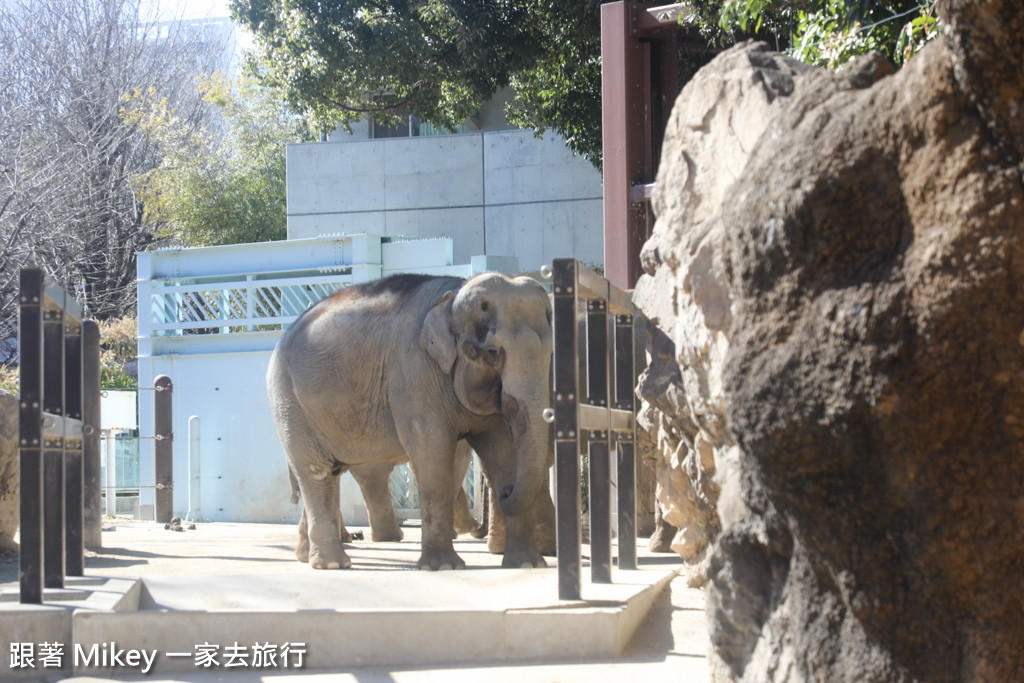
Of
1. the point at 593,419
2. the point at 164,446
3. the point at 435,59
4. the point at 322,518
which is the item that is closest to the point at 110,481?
the point at 164,446

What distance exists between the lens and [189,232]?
26.5 meters

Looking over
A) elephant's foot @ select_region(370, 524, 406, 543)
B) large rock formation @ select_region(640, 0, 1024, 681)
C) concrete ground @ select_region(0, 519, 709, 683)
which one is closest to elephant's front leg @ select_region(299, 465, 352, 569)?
concrete ground @ select_region(0, 519, 709, 683)

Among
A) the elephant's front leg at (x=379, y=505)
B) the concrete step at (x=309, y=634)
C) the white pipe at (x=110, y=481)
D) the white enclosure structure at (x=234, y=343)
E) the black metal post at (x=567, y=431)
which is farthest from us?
the white pipe at (x=110, y=481)

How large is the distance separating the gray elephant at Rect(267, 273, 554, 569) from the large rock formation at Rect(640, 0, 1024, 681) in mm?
4966

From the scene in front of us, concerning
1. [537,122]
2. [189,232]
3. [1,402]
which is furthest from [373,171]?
[1,402]

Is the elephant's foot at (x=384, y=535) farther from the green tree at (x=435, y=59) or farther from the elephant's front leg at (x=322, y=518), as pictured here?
the green tree at (x=435, y=59)

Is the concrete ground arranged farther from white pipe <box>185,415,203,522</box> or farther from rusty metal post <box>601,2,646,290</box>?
white pipe <box>185,415,203,522</box>

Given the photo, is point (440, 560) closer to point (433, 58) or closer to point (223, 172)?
point (433, 58)

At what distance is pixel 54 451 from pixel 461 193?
15.8 meters

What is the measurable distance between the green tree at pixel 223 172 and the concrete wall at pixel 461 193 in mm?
3536

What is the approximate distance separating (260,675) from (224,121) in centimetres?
3354

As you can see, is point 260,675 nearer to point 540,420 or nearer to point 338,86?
point 540,420

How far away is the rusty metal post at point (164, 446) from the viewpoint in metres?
12.9

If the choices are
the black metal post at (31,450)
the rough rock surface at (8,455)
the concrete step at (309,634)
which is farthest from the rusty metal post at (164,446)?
the black metal post at (31,450)
